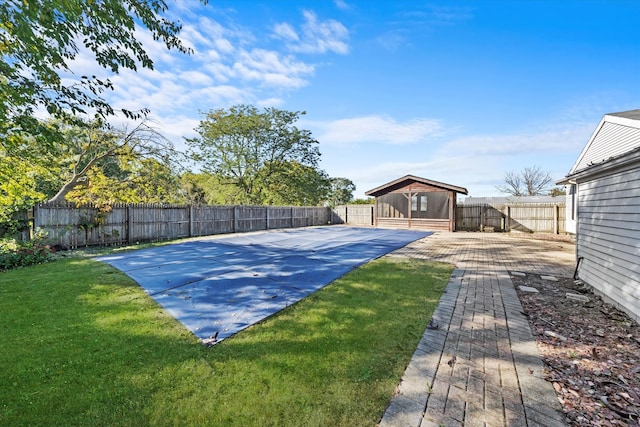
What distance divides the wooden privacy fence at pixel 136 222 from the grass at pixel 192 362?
18.9ft

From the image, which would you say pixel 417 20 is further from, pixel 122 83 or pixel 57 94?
pixel 57 94

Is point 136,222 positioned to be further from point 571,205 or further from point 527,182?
point 527,182

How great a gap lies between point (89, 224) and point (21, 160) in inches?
93.4

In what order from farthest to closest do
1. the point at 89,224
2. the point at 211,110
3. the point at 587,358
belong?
the point at 211,110, the point at 89,224, the point at 587,358

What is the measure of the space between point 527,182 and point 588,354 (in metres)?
37.8

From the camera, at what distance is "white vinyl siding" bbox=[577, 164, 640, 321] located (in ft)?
10.1

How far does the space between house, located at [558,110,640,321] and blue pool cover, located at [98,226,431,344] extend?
12.6ft

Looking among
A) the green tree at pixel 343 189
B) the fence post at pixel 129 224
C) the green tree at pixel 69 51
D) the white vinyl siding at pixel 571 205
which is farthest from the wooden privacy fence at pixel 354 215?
the green tree at pixel 343 189

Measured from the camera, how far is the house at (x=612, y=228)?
3.07m

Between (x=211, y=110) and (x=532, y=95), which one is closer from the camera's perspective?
(x=532, y=95)

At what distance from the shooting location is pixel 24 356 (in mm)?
2068

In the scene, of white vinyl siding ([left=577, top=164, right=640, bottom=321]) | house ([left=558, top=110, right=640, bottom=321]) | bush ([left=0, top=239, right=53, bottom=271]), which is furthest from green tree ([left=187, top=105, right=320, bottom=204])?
white vinyl siding ([left=577, top=164, right=640, bottom=321])

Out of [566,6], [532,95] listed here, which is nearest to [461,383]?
[566,6]

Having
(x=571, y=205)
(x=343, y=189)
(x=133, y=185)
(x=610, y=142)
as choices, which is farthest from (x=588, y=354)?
(x=343, y=189)
